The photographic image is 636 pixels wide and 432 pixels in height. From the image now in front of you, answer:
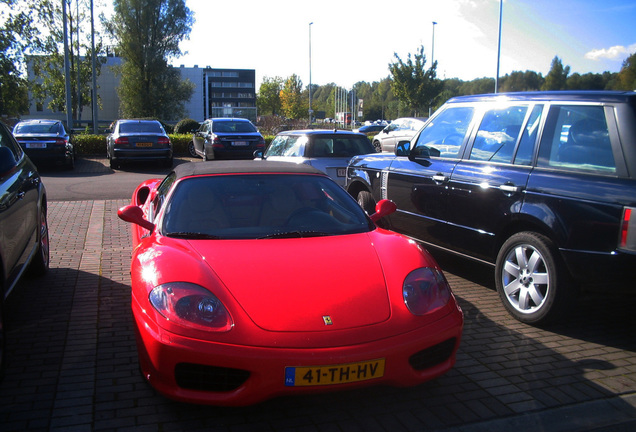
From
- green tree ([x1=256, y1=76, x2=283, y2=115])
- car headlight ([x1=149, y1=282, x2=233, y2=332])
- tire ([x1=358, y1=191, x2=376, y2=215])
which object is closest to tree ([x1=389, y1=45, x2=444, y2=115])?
tire ([x1=358, y1=191, x2=376, y2=215])

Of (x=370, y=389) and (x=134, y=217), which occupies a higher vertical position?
(x=134, y=217)

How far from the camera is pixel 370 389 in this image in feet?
11.1

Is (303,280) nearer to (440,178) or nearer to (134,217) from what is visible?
(134,217)

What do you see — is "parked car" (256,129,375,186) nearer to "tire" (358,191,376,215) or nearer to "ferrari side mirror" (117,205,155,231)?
"tire" (358,191,376,215)

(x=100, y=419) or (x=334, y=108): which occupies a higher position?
(x=334, y=108)

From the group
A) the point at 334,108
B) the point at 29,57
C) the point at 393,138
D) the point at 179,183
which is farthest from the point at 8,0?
the point at 334,108

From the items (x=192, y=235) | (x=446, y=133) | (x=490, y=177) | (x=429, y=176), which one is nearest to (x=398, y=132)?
(x=446, y=133)

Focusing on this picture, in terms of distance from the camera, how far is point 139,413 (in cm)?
305

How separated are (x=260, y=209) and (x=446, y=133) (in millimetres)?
2767

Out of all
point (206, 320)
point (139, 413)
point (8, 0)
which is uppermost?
point (8, 0)

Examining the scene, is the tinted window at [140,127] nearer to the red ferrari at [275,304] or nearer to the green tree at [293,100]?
the red ferrari at [275,304]

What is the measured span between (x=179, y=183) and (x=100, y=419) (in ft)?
5.89

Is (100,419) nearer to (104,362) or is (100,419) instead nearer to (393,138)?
(104,362)

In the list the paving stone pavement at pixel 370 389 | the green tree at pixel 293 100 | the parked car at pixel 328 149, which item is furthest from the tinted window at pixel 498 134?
the green tree at pixel 293 100
